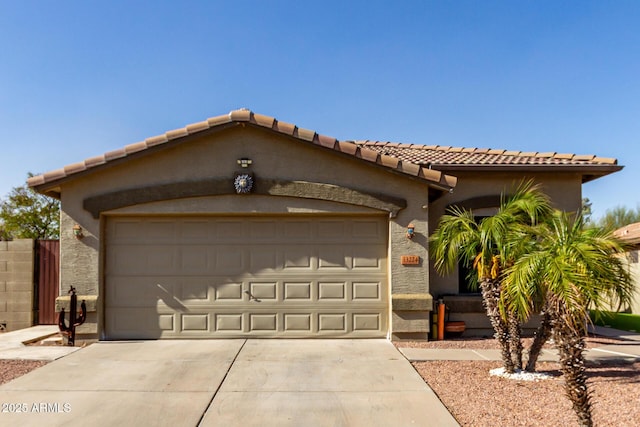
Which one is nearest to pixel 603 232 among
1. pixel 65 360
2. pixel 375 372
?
pixel 375 372

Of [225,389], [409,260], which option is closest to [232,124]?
[409,260]

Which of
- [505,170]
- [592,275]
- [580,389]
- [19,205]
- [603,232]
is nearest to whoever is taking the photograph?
[580,389]

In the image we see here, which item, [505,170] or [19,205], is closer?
[505,170]

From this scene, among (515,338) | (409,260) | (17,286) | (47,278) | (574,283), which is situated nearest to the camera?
(574,283)

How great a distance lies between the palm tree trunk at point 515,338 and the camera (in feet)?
23.3

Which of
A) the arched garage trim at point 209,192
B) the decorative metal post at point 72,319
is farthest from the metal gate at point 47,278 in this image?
the arched garage trim at point 209,192

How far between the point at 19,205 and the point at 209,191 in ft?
55.1

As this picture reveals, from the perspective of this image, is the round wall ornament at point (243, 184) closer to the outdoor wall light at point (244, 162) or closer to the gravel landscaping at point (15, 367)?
the outdoor wall light at point (244, 162)

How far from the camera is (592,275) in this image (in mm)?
5230

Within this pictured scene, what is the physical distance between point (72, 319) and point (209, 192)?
11.6 ft

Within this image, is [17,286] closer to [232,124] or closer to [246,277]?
[246,277]

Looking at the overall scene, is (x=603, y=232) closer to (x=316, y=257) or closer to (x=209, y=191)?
(x=316, y=257)

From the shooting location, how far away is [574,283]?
5.07 m

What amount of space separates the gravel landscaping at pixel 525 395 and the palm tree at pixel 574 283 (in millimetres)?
520
